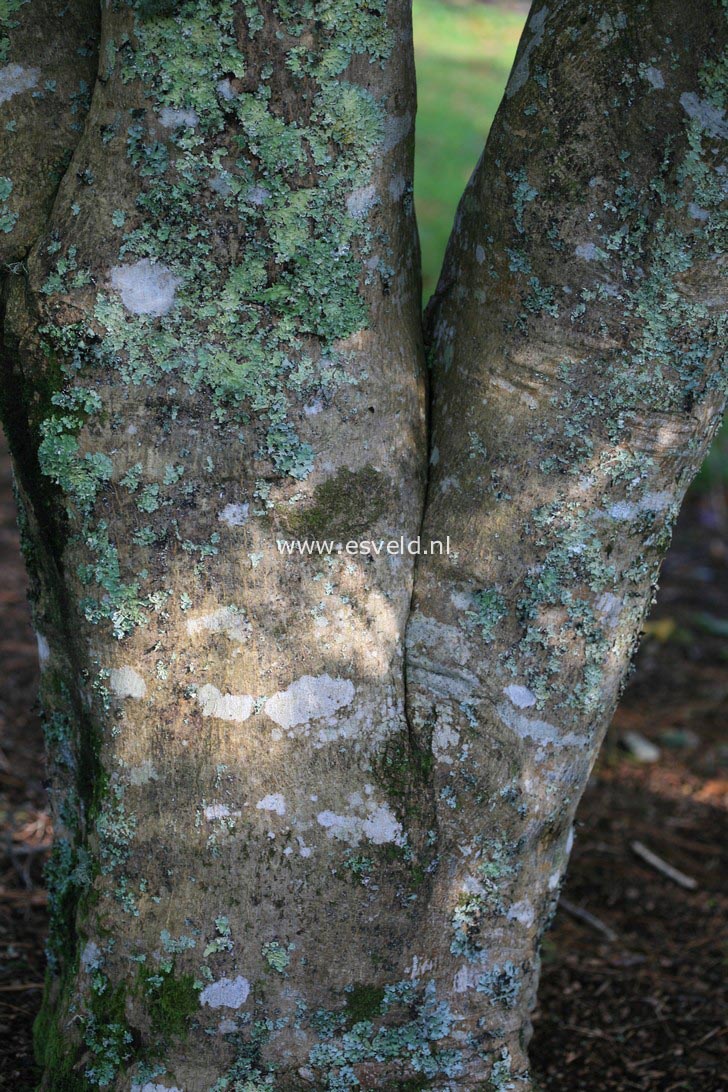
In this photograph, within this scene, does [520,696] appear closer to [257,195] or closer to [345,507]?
[345,507]

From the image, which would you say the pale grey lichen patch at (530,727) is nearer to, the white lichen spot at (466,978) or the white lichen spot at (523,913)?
the white lichen spot at (523,913)

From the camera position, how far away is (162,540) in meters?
1.50

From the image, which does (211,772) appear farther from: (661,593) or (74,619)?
(661,593)

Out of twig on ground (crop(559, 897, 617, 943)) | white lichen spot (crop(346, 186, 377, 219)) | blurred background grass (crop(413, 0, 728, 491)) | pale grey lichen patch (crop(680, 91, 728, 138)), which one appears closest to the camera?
pale grey lichen patch (crop(680, 91, 728, 138))

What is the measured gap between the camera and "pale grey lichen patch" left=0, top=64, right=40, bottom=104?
5.02 ft

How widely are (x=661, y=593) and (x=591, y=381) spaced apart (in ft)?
12.9

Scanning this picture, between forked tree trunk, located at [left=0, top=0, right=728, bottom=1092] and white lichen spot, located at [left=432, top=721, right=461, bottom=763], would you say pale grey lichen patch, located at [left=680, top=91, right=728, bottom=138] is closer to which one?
forked tree trunk, located at [left=0, top=0, right=728, bottom=1092]

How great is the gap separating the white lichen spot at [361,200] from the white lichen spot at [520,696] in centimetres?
84

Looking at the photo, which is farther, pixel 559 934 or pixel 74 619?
pixel 559 934

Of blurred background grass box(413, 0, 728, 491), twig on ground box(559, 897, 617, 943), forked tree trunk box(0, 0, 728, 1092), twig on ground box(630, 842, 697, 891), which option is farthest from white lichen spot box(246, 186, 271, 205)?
blurred background grass box(413, 0, 728, 491)

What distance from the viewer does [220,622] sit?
1519mm

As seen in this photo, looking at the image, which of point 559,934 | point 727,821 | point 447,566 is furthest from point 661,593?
point 447,566

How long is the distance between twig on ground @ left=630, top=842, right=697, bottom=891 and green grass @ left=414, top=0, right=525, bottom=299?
4.51m

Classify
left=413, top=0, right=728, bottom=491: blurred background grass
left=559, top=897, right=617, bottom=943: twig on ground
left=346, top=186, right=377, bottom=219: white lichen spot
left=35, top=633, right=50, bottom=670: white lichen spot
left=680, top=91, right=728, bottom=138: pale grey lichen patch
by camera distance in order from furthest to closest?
left=413, top=0, right=728, bottom=491: blurred background grass < left=559, top=897, right=617, bottom=943: twig on ground < left=35, top=633, right=50, bottom=670: white lichen spot < left=346, top=186, right=377, bottom=219: white lichen spot < left=680, top=91, right=728, bottom=138: pale grey lichen patch
